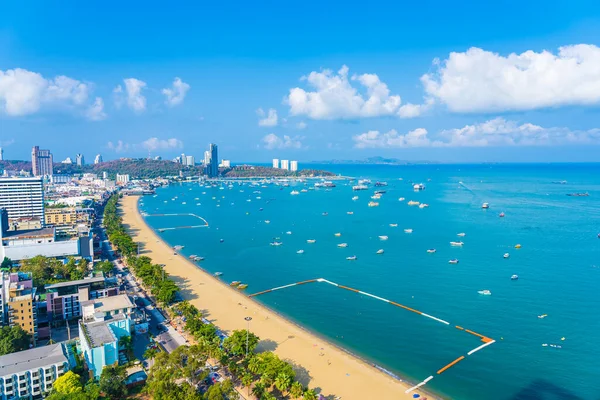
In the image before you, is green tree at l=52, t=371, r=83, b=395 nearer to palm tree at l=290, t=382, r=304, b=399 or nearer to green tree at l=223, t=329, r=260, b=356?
green tree at l=223, t=329, r=260, b=356

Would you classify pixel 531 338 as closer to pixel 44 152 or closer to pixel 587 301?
pixel 587 301

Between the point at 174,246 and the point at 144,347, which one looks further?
the point at 174,246

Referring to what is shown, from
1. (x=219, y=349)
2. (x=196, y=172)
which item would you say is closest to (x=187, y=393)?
(x=219, y=349)

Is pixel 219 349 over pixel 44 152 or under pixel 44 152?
under

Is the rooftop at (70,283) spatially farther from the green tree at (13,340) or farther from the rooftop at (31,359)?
the rooftop at (31,359)

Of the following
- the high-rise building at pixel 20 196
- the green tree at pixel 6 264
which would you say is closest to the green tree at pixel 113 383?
the green tree at pixel 6 264

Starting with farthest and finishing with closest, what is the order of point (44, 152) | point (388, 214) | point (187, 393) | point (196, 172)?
1. point (196, 172)
2. point (44, 152)
3. point (388, 214)
4. point (187, 393)

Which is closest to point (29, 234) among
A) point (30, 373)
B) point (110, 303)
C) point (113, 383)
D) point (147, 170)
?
point (110, 303)

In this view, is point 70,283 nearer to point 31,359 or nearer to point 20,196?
point 31,359
